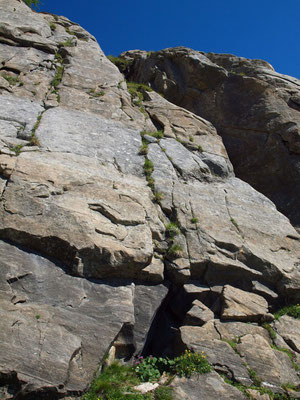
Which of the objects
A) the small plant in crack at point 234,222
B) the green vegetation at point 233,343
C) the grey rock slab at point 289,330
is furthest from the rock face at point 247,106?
the green vegetation at point 233,343

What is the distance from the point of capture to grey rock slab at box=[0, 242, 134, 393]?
6.47 meters

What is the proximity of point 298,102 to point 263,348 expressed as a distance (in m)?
14.1

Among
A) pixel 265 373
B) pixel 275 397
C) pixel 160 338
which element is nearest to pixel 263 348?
pixel 265 373

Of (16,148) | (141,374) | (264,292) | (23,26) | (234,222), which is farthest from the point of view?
(23,26)

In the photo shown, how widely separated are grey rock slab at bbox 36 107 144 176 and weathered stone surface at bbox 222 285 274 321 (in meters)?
5.14

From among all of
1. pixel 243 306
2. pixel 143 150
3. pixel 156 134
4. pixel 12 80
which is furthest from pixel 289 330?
pixel 12 80

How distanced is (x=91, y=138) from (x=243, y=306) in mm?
7768

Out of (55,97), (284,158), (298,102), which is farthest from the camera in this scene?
(298,102)

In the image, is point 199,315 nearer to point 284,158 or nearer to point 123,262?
point 123,262

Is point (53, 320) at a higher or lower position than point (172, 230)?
lower

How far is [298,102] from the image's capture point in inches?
731

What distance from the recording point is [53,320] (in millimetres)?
7375

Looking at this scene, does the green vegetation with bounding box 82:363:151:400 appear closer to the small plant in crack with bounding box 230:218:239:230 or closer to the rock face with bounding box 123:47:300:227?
the small plant in crack with bounding box 230:218:239:230

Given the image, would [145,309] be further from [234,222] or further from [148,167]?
[148,167]
